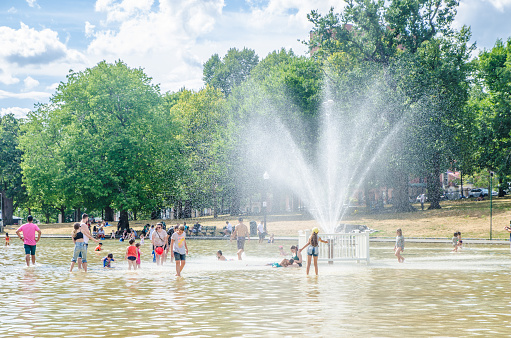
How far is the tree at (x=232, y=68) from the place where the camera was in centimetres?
11025

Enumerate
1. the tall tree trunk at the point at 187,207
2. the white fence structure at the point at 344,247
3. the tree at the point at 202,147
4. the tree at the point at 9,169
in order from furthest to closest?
the tree at the point at 9,169
the tall tree trunk at the point at 187,207
the tree at the point at 202,147
the white fence structure at the point at 344,247

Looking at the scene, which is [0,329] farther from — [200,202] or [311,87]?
[200,202]

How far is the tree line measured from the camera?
5812 centimetres

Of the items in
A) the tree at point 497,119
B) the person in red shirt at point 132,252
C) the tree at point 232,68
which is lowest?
the person in red shirt at point 132,252

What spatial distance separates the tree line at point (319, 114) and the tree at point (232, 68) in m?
37.6

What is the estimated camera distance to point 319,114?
6744 cm

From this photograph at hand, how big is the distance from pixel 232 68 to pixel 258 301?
324 feet

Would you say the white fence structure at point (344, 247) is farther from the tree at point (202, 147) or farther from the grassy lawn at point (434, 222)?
the tree at point (202, 147)

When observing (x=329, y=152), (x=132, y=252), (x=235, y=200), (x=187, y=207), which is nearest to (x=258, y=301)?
(x=132, y=252)

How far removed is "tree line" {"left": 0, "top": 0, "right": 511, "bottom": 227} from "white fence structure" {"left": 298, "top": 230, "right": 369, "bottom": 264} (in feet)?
109

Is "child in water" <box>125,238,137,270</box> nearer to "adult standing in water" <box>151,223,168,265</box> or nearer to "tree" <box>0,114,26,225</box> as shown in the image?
"adult standing in water" <box>151,223,168,265</box>

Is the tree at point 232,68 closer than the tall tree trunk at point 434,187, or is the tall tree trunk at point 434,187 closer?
the tall tree trunk at point 434,187

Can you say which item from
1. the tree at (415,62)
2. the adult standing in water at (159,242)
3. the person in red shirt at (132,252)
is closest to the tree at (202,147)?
the tree at (415,62)

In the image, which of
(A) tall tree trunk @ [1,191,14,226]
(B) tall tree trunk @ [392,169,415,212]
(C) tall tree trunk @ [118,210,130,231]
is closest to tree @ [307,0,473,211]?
(B) tall tree trunk @ [392,169,415,212]
